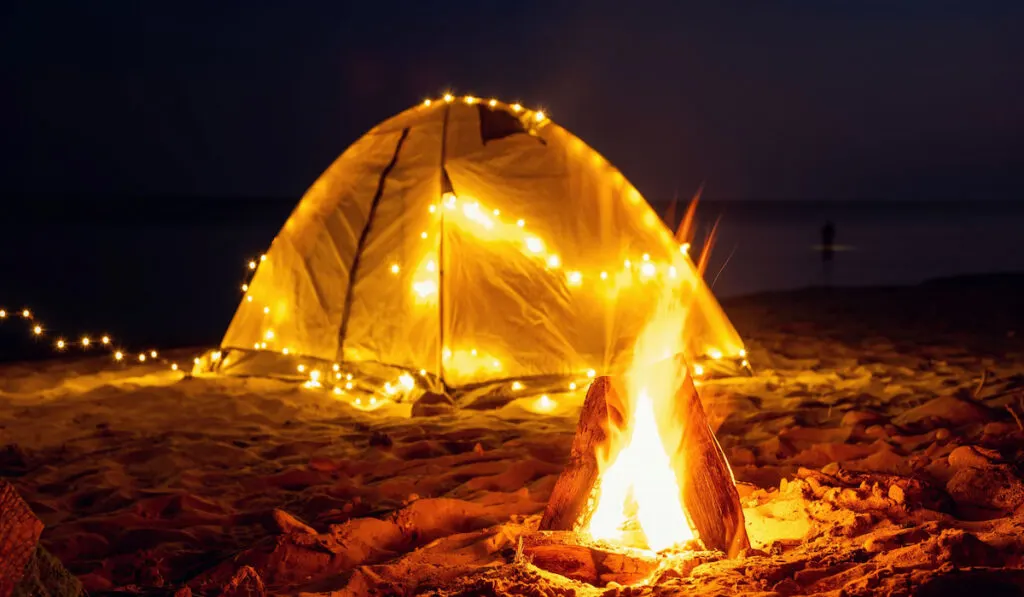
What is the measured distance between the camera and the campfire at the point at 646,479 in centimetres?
299

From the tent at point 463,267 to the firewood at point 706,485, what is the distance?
3.06 metres

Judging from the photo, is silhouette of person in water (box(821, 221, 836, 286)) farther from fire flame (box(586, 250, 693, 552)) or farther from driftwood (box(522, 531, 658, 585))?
driftwood (box(522, 531, 658, 585))

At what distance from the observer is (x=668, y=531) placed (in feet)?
10.1

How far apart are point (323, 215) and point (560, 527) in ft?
14.8

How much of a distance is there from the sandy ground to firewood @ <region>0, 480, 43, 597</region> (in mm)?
748

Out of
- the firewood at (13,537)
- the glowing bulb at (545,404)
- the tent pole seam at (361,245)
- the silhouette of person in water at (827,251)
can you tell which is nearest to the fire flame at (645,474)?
the firewood at (13,537)

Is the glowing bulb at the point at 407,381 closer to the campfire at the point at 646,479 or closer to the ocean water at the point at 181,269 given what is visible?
the campfire at the point at 646,479

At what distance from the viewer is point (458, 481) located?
14.2ft

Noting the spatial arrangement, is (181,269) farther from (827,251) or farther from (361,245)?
(827,251)

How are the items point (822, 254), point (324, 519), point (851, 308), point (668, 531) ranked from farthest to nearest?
point (822, 254) < point (851, 308) < point (324, 519) < point (668, 531)

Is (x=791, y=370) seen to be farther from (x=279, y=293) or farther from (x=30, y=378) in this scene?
(x=30, y=378)

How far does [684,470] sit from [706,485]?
9cm

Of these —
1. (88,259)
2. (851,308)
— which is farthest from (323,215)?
(88,259)

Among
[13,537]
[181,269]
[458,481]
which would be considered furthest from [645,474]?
[181,269]
